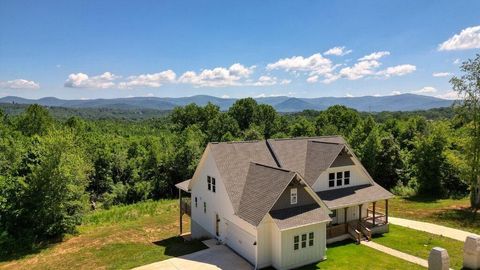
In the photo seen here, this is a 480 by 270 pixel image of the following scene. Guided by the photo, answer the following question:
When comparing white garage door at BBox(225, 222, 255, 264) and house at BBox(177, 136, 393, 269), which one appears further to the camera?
white garage door at BBox(225, 222, 255, 264)

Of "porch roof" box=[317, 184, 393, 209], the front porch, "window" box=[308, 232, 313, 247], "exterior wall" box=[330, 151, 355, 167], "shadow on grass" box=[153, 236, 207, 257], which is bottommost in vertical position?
"shadow on grass" box=[153, 236, 207, 257]

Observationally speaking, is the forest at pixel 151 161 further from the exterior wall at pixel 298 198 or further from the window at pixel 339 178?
the exterior wall at pixel 298 198

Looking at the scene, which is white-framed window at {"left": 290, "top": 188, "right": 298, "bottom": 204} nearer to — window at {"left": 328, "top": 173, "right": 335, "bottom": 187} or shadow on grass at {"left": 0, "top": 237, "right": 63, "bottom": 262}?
window at {"left": 328, "top": 173, "right": 335, "bottom": 187}

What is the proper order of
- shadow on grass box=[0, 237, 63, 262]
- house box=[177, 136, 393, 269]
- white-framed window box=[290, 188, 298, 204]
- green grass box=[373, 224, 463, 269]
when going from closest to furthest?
house box=[177, 136, 393, 269] → white-framed window box=[290, 188, 298, 204] → green grass box=[373, 224, 463, 269] → shadow on grass box=[0, 237, 63, 262]

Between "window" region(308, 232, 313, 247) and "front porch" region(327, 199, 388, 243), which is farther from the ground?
"window" region(308, 232, 313, 247)

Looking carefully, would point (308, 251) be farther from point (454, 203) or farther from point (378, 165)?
point (378, 165)

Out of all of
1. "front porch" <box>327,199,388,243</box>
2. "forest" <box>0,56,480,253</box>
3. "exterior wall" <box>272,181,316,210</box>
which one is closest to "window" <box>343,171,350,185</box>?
"front porch" <box>327,199,388,243</box>

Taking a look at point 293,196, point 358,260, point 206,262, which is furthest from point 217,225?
point 358,260

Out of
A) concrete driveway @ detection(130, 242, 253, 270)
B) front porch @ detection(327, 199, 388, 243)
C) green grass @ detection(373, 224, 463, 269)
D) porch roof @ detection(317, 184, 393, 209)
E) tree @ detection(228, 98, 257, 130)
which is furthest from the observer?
tree @ detection(228, 98, 257, 130)
